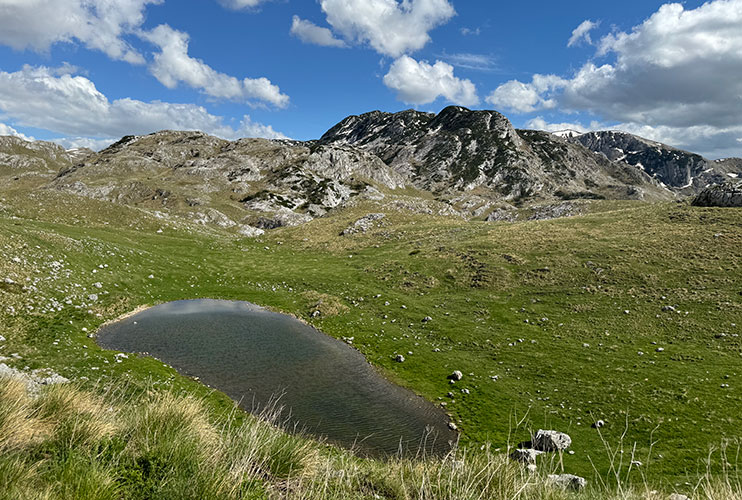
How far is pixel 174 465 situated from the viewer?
17.9 ft

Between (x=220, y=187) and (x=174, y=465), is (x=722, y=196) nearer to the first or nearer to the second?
(x=174, y=465)

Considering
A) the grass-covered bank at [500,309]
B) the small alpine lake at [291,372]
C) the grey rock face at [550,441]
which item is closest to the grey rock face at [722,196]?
the grass-covered bank at [500,309]

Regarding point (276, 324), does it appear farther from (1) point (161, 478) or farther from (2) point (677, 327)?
(2) point (677, 327)

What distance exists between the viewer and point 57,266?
111 feet

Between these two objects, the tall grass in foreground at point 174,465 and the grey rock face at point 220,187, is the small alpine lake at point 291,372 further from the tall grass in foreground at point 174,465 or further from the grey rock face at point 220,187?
the grey rock face at point 220,187

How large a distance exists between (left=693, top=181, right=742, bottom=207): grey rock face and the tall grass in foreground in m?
66.5

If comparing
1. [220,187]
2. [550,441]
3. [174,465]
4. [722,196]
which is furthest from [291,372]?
[220,187]

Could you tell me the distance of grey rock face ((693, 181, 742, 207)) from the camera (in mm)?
52344

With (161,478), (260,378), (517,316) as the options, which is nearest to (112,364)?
(260,378)

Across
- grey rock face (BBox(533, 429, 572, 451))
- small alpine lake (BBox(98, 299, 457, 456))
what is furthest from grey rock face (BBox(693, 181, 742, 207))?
small alpine lake (BBox(98, 299, 457, 456))

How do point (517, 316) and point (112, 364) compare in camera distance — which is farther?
point (517, 316)

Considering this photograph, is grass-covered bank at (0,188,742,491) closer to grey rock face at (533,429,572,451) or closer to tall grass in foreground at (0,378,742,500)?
grey rock face at (533,429,572,451)

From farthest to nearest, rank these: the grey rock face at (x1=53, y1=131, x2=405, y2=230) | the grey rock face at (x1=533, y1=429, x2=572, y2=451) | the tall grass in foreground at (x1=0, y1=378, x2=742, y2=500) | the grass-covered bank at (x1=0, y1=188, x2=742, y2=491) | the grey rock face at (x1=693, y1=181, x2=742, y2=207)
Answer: the grey rock face at (x1=53, y1=131, x2=405, y2=230) → the grey rock face at (x1=693, y1=181, x2=742, y2=207) → the grass-covered bank at (x1=0, y1=188, x2=742, y2=491) → the grey rock face at (x1=533, y1=429, x2=572, y2=451) → the tall grass in foreground at (x1=0, y1=378, x2=742, y2=500)

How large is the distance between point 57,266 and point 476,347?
38510mm
